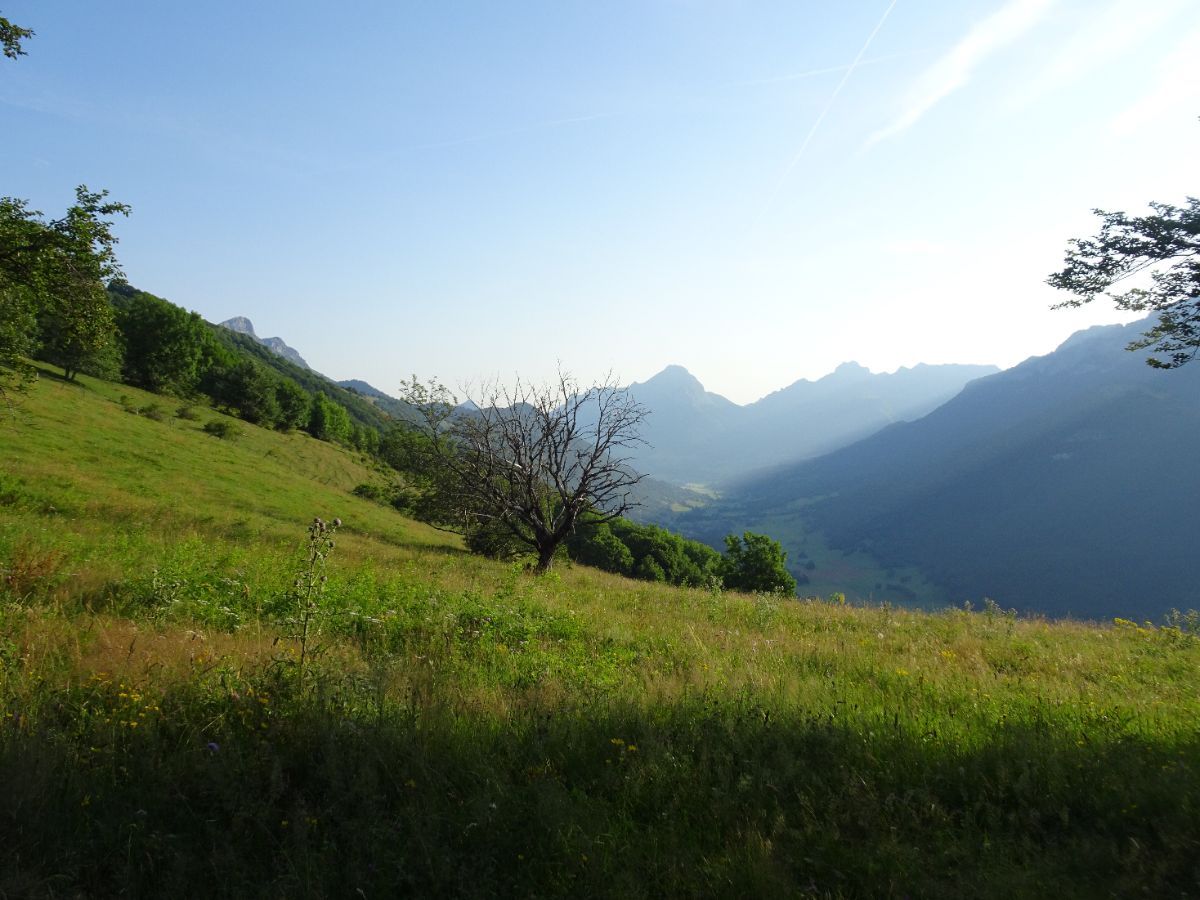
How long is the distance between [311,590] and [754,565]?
57.5 m

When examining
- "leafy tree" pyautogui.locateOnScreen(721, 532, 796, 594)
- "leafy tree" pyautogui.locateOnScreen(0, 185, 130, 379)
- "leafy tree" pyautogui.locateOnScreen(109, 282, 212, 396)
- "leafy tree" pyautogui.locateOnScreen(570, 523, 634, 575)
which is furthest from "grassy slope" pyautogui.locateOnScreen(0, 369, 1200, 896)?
"leafy tree" pyautogui.locateOnScreen(109, 282, 212, 396)

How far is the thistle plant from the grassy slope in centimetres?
16

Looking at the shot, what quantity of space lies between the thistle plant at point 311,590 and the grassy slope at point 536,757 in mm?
158

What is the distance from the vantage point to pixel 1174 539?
196m

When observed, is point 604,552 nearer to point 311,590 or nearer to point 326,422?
point 326,422

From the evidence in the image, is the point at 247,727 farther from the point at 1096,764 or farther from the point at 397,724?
the point at 1096,764

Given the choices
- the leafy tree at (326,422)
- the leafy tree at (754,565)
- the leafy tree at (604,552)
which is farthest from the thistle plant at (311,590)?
Result: the leafy tree at (326,422)

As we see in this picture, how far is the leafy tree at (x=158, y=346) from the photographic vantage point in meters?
65.9

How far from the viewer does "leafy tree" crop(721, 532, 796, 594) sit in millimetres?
58344

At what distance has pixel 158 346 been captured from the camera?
6744 cm

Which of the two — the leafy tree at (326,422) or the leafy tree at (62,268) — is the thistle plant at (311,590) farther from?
the leafy tree at (326,422)

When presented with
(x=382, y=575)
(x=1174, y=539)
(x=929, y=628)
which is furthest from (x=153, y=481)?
(x=1174, y=539)

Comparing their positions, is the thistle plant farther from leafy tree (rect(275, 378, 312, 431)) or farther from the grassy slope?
leafy tree (rect(275, 378, 312, 431))

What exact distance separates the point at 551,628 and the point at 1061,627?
11.0 m
